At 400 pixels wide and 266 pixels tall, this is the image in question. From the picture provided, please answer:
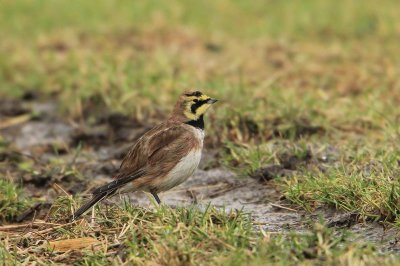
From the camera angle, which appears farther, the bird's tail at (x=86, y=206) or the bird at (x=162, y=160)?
the bird at (x=162, y=160)

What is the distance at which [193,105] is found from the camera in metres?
6.98

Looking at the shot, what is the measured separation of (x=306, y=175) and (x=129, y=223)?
179cm

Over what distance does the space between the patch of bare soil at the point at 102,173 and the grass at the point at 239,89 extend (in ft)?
0.40

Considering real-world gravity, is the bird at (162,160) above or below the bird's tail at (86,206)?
above

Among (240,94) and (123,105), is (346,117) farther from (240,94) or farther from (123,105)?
(123,105)

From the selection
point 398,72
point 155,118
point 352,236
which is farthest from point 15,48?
point 352,236

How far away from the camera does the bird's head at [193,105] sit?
698 centimetres

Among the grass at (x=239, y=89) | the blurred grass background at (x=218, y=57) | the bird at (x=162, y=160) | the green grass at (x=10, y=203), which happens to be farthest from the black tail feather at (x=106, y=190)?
the blurred grass background at (x=218, y=57)

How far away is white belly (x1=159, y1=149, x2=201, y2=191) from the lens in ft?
21.5

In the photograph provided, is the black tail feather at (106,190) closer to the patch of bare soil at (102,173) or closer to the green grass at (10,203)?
the patch of bare soil at (102,173)

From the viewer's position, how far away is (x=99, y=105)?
32.8 ft

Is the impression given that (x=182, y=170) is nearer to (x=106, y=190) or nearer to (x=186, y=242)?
(x=106, y=190)

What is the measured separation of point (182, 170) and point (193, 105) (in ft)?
2.21

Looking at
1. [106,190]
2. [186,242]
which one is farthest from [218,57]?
[186,242]
